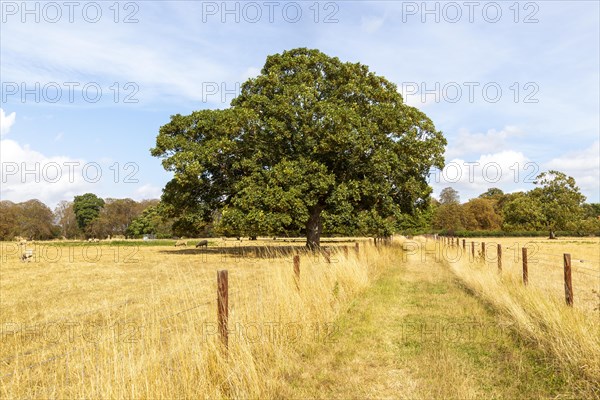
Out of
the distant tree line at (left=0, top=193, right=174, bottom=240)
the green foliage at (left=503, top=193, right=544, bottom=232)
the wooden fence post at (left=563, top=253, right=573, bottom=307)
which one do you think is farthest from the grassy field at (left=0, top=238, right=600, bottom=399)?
the distant tree line at (left=0, top=193, right=174, bottom=240)

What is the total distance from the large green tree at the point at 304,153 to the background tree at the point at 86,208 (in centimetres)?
9383

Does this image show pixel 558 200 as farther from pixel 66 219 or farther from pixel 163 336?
pixel 66 219

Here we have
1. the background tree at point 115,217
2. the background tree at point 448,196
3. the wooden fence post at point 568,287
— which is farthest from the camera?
the background tree at point 448,196

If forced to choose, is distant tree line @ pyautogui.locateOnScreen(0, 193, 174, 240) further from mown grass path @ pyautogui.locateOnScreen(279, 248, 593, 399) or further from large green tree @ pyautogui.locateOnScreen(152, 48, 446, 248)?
mown grass path @ pyautogui.locateOnScreen(279, 248, 593, 399)

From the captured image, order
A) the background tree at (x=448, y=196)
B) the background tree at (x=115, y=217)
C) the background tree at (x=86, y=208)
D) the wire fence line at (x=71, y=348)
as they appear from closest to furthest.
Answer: the wire fence line at (x=71, y=348)
the background tree at (x=115, y=217)
the background tree at (x=86, y=208)
the background tree at (x=448, y=196)

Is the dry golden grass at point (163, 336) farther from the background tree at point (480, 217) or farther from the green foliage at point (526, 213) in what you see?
the background tree at point (480, 217)

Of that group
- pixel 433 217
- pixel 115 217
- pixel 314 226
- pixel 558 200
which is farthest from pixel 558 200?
pixel 115 217

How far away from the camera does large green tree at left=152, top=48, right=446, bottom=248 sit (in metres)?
23.5

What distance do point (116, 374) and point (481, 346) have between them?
569cm

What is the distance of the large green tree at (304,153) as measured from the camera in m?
23.5

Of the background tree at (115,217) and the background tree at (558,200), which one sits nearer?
the background tree at (558,200)

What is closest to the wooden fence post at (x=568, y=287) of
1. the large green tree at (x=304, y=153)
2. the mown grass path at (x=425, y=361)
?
the mown grass path at (x=425, y=361)

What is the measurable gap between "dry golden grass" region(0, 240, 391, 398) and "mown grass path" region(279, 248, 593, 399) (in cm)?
45

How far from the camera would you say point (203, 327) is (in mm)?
5758
